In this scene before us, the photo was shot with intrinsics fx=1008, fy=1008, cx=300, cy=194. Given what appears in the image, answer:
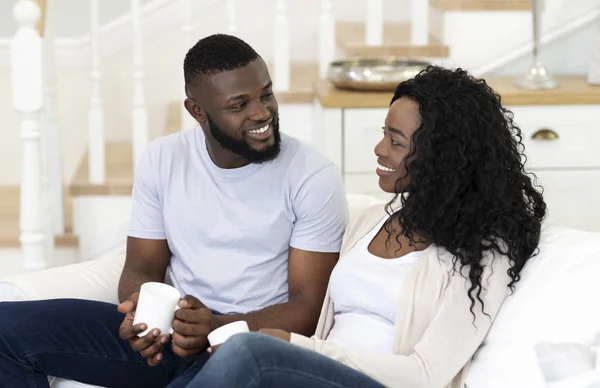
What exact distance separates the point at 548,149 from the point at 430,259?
130 cm

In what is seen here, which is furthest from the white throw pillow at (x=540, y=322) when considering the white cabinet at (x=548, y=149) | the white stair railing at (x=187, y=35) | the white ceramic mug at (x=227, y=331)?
the white stair railing at (x=187, y=35)

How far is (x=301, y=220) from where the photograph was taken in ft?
6.65

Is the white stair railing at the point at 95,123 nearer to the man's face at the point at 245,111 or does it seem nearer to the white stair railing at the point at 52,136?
the white stair railing at the point at 52,136

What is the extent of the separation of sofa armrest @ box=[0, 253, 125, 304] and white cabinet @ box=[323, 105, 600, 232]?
2.94ft

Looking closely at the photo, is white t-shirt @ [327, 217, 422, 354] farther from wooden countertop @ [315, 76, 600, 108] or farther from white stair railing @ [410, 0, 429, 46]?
white stair railing @ [410, 0, 429, 46]

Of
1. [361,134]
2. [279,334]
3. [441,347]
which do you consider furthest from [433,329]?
[361,134]

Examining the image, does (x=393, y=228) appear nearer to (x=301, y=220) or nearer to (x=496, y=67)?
(x=301, y=220)

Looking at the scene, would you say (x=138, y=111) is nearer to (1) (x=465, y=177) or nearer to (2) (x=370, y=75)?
(2) (x=370, y=75)

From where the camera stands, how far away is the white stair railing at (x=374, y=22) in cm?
322

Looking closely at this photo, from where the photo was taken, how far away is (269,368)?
5.25ft

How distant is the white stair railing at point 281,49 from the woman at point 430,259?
1.35 meters

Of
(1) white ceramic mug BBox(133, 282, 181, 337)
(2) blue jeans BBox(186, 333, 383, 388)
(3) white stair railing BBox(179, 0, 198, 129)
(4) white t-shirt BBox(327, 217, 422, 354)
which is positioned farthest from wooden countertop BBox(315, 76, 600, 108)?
(2) blue jeans BBox(186, 333, 383, 388)

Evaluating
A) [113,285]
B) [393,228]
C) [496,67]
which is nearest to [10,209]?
[113,285]

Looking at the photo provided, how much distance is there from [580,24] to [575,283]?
1716 mm
